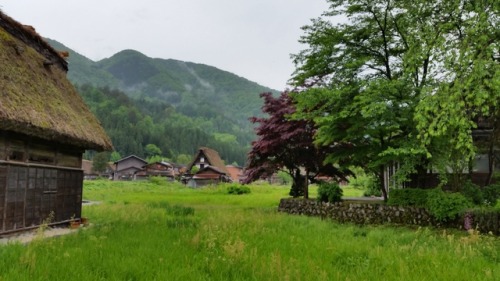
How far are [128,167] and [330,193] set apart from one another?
270 feet

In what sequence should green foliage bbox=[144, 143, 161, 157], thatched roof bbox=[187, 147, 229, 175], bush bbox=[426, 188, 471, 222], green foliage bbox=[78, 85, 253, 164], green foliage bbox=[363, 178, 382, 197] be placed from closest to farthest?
1. bush bbox=[426, 188, 471, 222]
2. green foliage bbox=[363, 178, 382, 197]
3. thatched roof bbox=[187, 147, 229, 175]
4. green foliage bbox=[78, 85, 253, 164]
5. green foliage bbox=[144, 143, 161, 157]

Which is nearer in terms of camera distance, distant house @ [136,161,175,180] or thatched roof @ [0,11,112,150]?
thatched roof @ [0,11,112,150]

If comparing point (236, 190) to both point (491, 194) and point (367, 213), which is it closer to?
point (367, 213)

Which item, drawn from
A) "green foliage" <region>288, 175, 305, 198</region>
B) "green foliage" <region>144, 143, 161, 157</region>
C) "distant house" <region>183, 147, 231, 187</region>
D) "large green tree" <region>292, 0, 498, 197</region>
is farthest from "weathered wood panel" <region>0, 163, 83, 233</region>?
"green foliage" <region>144, 143, 161, 157</region>

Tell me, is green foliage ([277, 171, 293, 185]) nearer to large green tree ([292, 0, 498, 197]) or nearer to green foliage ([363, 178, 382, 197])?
green foliage ([363, 178, 382, 197])

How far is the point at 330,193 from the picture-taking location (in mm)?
18031

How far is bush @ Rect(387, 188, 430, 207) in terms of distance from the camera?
15031mm

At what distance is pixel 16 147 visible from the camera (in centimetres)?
1061

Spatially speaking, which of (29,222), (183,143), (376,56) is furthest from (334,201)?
(183,143)

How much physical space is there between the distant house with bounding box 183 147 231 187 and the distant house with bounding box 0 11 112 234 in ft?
179

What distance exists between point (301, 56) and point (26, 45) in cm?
1173

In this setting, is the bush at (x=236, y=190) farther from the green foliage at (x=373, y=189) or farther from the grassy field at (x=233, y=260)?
the grassy field at (x=233, y=260)

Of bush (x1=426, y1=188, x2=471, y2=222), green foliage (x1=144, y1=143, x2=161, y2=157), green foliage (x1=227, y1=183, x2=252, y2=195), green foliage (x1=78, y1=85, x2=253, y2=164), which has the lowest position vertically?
green foliage (x1=227, y1=183, x2=252, y2=195)

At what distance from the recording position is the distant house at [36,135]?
396 inches
